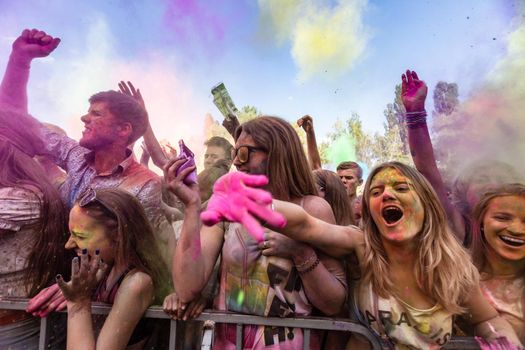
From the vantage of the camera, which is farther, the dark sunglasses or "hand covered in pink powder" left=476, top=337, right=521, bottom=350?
the dark sunglasses

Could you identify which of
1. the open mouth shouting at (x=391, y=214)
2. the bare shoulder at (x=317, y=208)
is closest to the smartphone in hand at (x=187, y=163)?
the bare shoulder at (x=317, y=208)

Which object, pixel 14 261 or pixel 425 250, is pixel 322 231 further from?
pixel 14 261

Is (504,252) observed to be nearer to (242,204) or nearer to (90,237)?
(242,204)

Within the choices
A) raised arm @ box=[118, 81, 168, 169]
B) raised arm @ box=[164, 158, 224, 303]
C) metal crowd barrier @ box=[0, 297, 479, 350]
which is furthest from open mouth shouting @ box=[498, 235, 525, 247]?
raised arm @ box=[118, 81, 168, 169]

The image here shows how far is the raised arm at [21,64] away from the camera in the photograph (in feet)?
8.38

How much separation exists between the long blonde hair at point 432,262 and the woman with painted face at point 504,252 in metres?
0.26

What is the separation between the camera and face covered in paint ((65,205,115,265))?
1865 mm

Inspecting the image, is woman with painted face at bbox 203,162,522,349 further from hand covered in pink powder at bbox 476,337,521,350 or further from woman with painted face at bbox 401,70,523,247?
woman with painted face at bbox 401,70,523,247

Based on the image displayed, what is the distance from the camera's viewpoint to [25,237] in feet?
6.91

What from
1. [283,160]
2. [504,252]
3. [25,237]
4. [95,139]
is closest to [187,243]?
[283,160]

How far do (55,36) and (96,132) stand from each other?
0.82 m

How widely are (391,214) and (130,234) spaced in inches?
49.6

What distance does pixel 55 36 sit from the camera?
8.76ft

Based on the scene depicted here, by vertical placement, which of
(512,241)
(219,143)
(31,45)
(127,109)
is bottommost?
(512,241)
